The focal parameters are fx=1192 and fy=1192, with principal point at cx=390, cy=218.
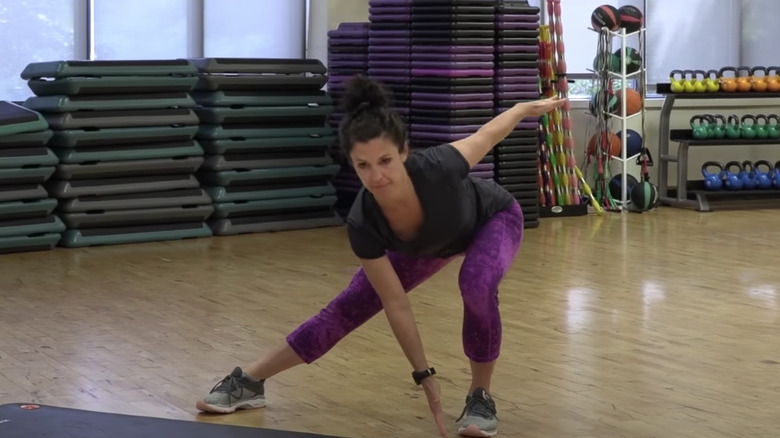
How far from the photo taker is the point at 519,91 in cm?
797

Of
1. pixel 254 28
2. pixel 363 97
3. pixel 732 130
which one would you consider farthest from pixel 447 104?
pixel 363 97

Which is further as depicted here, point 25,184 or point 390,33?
point 390,33

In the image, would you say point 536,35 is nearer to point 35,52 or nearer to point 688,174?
point 688,174

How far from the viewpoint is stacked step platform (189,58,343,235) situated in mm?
7652

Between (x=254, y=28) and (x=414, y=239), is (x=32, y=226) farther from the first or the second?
(x=414, y=239)

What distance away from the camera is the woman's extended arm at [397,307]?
120 inches

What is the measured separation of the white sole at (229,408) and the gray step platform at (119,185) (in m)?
3.89

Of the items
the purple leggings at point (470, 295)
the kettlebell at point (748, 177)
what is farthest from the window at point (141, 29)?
the purple leggings at point (470, 295)

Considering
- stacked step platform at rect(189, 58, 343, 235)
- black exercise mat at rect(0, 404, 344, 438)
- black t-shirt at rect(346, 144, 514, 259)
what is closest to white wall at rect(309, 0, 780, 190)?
stacked step platform at rect(189, 58, 343, 235)

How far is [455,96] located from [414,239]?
180 inches

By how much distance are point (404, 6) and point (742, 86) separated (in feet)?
9.35

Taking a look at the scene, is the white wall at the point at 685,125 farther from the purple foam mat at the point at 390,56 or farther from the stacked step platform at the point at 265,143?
the stacked step platform at the point at 265,143

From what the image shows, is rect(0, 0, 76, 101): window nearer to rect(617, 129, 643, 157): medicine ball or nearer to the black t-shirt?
rect(617, 129, 643, 157): medicine ball

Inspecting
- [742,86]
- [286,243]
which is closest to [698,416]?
[286,243]
